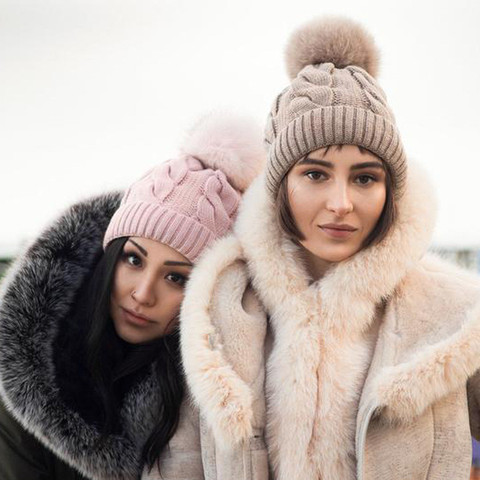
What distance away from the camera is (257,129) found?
1817 millimetres

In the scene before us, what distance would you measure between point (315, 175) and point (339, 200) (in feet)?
0.39

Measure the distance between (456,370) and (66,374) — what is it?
1.20m

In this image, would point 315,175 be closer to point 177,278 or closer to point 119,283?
point 177,278

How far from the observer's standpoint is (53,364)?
1680mm

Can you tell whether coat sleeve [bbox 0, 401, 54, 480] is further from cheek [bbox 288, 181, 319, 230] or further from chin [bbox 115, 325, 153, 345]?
cheek [bbox 288, 181, 319, 230]

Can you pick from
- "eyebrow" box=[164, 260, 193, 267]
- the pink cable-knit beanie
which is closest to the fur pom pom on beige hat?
the pink cable-knit beanie

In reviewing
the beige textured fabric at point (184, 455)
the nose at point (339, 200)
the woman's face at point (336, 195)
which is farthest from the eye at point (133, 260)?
the nose at point (339, 200)

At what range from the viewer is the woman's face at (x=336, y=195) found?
4.26 feet

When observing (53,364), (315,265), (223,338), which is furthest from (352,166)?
(53,364)

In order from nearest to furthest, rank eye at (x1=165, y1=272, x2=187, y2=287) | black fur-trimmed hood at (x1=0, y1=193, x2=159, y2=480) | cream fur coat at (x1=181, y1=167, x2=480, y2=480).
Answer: cream fur coat at (x1=181, y1=167, x2=480, y2=480)
black fur-trimmed hood at (x1=0, y1=193, x2=159, y2=480)
eye at (x1=165, y1=272, x2=187, y2=287)

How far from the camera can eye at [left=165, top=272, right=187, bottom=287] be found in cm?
165

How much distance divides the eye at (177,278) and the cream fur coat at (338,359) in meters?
0.20

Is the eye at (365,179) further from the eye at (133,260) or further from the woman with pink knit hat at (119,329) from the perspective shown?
the eye at (133,260)

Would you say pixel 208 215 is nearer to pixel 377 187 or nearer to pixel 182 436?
pixel 377 187
